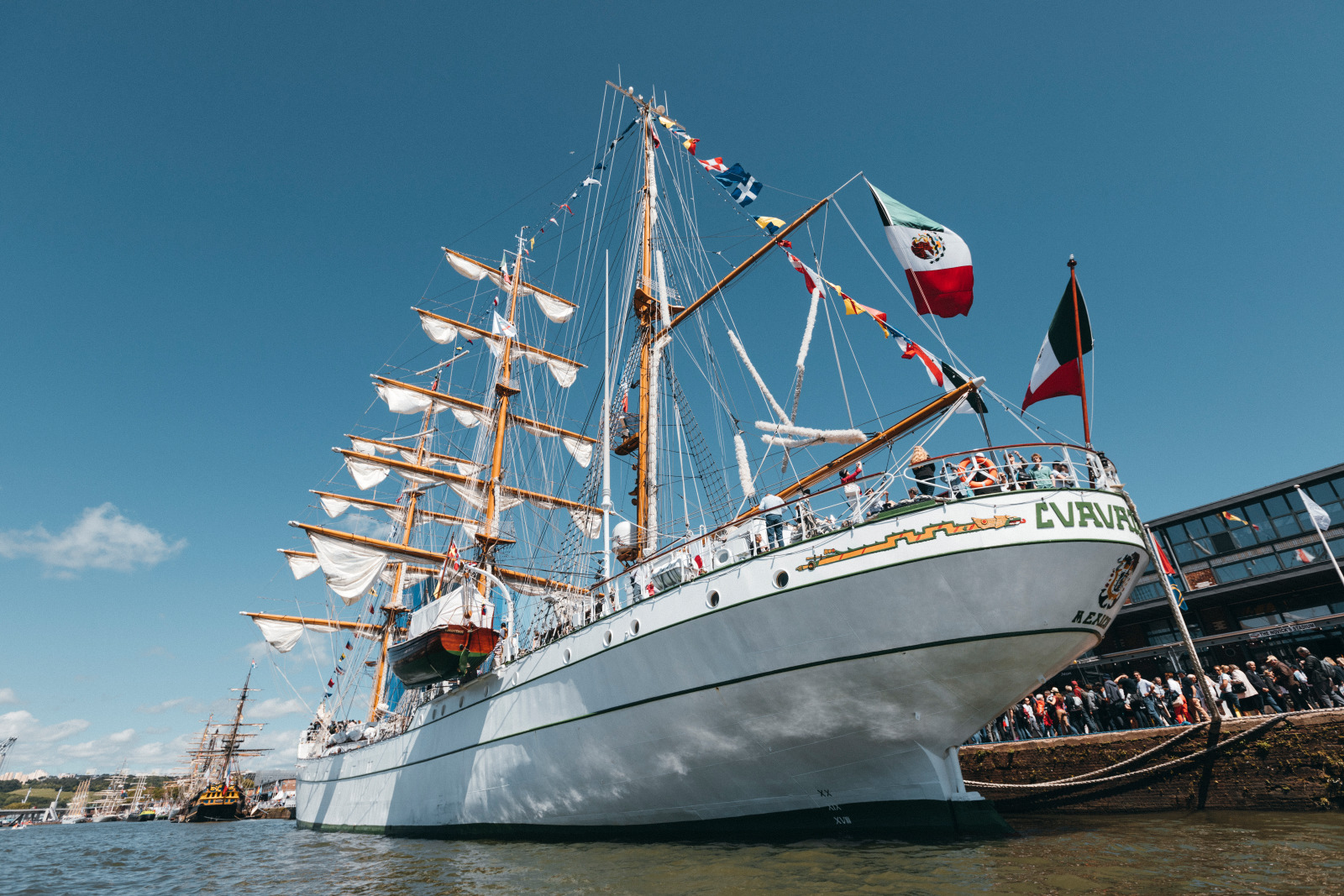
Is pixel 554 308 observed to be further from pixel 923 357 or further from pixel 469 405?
pixel 923 357

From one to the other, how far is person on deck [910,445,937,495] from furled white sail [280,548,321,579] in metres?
30.7

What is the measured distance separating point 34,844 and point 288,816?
100ft

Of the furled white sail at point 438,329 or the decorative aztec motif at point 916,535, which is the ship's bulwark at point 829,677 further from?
the furled white sail at point 438,329

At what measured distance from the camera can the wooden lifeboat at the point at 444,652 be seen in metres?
15.5

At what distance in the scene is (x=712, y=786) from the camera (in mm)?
10781

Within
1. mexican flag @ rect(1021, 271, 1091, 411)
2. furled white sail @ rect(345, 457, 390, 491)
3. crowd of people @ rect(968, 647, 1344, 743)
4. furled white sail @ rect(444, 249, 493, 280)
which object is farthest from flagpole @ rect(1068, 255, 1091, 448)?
furled white sail @ rect(345, 457, 390, 491)

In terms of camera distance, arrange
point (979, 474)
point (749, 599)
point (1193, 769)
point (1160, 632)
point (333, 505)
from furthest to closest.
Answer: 1. point (333, 505)
2. point (1160, 632)
3. point (1193, 769)
4. point (749, 599)
5. point (979, 474)

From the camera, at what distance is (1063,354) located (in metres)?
9.85

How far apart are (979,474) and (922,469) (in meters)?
0.78

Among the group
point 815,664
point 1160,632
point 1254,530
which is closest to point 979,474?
point 815,664

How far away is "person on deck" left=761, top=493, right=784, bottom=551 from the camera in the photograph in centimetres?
1020

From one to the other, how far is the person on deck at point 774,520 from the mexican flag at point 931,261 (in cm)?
412

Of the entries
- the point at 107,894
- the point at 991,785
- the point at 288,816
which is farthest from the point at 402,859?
the point at 288,816

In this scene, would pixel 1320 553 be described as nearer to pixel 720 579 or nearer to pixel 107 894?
pixel 720 579
